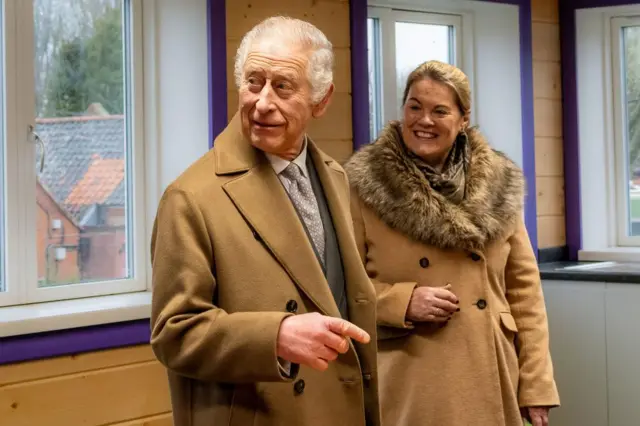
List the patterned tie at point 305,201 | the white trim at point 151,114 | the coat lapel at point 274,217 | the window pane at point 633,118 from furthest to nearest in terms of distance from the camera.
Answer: the window pane at point 633,118
the white trim at point 151,114
the patterned tie at point 305,201
the coat lapel at point 274,217

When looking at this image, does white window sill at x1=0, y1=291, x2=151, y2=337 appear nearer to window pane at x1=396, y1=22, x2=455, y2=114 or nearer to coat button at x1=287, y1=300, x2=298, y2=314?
coat button at x1=287, y1=300, x2=298, y2=314

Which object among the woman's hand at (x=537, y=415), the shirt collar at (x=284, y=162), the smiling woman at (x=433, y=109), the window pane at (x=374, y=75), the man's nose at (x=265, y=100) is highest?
the window pane at (x=374, y=75)

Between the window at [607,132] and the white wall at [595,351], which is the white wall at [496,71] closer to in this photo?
the window at [607,132]

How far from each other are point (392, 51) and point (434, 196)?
1.09 metres

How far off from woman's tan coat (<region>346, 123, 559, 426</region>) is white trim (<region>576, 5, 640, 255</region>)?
4.27ft

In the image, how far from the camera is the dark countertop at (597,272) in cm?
265

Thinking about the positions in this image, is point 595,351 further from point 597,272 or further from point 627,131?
point 627,131

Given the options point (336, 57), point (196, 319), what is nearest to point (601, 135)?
point (336, 57)

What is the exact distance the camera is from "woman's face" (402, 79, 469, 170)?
1936mm

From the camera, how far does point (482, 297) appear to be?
190cm

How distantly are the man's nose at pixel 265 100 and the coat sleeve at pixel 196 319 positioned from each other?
0.18 metres

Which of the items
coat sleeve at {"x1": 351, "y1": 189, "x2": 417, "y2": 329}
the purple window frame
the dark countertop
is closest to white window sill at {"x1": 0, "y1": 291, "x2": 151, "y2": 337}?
the purple window frame

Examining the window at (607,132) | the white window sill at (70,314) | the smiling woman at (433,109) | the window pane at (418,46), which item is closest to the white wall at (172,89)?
the white window sill at (70,314)

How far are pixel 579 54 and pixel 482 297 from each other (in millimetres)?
1617
